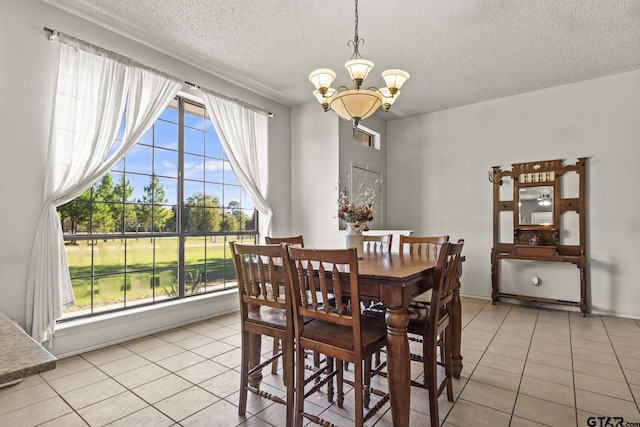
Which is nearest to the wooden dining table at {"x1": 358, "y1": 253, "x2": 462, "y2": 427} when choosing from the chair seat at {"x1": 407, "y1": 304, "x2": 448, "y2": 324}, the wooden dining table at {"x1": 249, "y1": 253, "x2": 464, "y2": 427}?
the wooden dining table at {"x1": 249, "y1": 253, "x2": 464, "y2": 427}

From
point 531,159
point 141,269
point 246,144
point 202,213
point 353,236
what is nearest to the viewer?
point 353,236

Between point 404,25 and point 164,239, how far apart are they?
328 cm

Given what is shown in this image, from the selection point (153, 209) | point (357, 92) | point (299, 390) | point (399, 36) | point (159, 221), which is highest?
point (399, 36)

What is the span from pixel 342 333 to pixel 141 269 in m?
2.70

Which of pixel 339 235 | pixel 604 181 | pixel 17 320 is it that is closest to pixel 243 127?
pixel 339 235

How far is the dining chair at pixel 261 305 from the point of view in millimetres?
1824

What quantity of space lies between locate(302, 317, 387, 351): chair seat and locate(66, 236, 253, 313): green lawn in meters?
2.43

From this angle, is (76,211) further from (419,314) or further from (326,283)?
(419,314)

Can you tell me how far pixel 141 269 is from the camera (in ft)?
11.7

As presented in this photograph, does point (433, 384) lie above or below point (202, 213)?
below

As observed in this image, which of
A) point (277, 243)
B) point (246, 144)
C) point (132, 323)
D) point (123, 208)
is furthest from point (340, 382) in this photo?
point (246, 144)

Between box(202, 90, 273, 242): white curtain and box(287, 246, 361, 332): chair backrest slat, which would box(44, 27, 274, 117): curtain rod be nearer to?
box(202, 90, 273, 242): white curtain

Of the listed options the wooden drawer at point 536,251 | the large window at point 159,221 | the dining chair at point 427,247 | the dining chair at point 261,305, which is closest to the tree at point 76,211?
the large window at point 159,221

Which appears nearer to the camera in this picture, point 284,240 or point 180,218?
point 284,240
